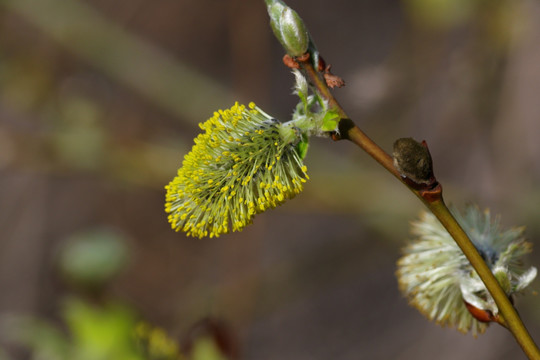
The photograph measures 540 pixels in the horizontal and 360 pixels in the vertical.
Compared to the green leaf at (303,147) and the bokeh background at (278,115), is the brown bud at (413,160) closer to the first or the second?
the green leaf at (303,147)

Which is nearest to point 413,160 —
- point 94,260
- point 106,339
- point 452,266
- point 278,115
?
point 452,266

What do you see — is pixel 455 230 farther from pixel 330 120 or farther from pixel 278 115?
pixel 278 115

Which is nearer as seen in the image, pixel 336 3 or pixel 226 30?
pixel 336 3

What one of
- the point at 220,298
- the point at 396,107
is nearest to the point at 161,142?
the point at 220,298

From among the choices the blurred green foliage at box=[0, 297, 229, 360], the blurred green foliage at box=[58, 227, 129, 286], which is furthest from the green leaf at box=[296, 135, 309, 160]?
the blurred green foliage at box=[58, 227, 129, 286]

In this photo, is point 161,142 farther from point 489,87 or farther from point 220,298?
point 489,87
